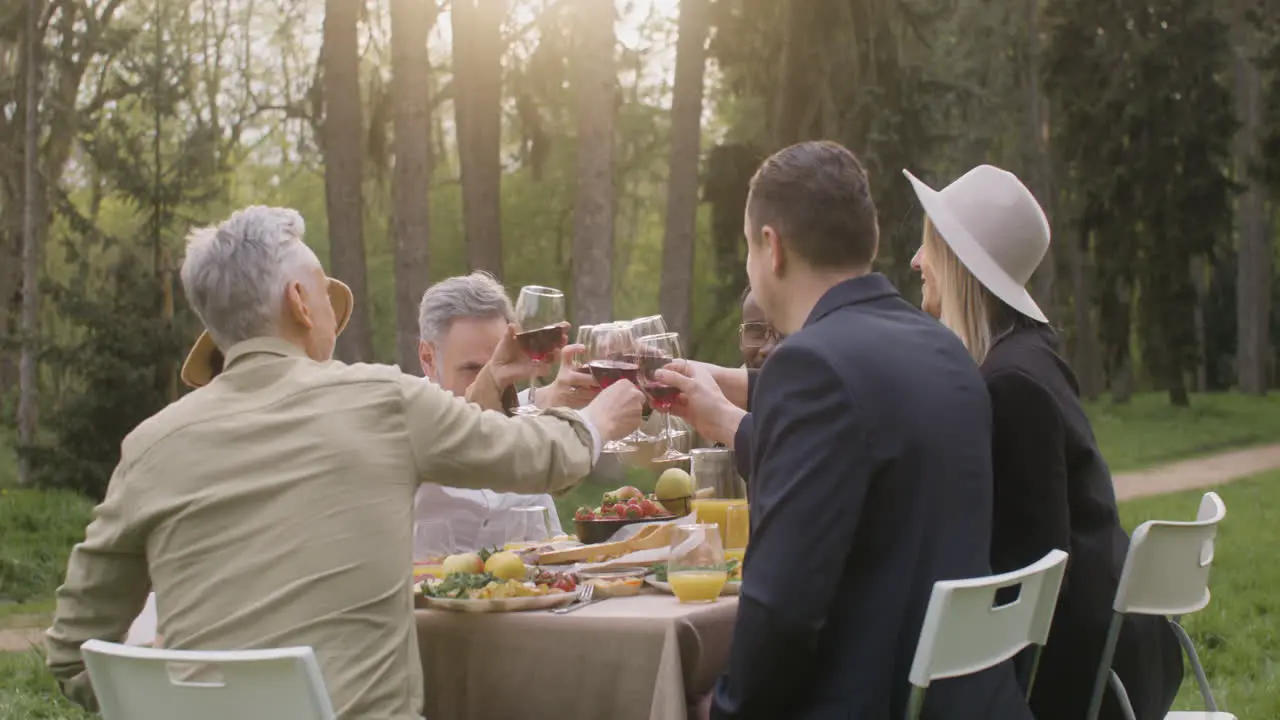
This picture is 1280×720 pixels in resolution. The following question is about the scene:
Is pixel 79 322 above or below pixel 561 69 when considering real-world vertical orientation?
below

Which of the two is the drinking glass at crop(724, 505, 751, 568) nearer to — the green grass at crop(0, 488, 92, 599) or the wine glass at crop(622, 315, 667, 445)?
the wine glass at crop(622, 315, 667, 445)

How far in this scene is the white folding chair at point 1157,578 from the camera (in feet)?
13.1

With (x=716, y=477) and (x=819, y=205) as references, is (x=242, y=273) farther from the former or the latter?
(x=716, y=477)

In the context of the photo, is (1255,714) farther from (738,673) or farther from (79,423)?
(79,423)

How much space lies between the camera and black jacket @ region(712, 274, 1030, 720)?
3.09 metres

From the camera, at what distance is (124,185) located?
1639 centimetres

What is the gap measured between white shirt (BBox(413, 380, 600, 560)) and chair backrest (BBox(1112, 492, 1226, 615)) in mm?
2273

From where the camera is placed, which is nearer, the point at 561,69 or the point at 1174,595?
the point at 1174,595

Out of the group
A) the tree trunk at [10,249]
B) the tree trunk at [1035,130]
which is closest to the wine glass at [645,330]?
the tree trunk at [10,249]

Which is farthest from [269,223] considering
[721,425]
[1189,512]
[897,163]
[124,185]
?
[897,163]

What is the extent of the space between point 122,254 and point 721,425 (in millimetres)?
13193

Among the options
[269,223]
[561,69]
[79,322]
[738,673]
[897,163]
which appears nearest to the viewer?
[738,673]

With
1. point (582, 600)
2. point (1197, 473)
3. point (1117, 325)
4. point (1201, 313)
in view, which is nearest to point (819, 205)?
point (582, 600)

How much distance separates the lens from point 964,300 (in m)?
4.19
